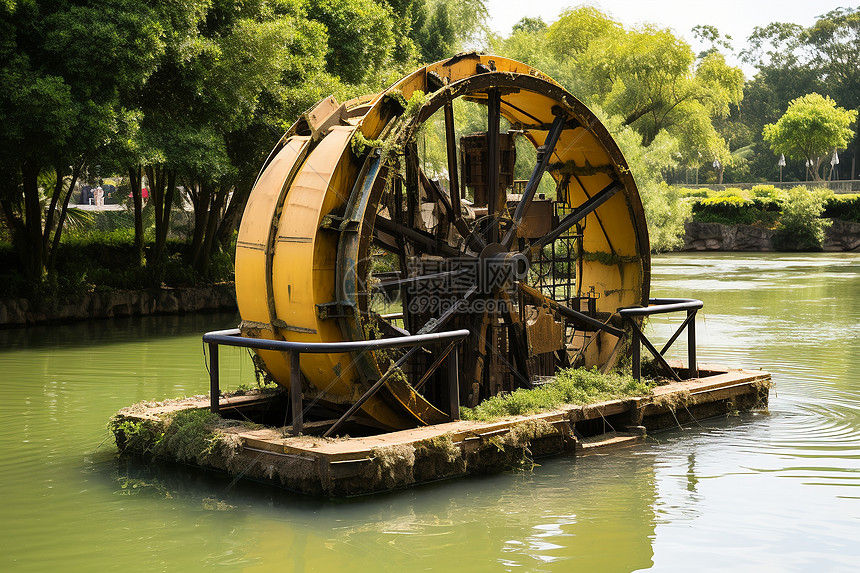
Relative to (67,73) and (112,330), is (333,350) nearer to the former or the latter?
(67,73)

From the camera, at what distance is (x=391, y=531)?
7453 mm

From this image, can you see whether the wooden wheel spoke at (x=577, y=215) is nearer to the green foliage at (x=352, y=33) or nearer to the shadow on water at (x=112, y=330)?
the shadow on water at (x=112, y=330)

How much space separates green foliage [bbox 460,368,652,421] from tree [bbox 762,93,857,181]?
191 feet

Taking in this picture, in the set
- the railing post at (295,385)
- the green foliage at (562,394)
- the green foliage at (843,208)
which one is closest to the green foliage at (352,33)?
the green foliage at (562,394)

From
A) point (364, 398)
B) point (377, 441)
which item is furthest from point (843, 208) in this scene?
point (377, 441)

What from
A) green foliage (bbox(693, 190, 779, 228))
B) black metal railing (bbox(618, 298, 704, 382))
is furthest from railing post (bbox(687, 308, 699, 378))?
green foliage (bbox(693, 190, 779, 228))

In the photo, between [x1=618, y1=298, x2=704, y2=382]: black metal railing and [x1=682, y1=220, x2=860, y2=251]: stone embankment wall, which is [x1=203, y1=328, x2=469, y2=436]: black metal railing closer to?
[x1=618, y1=298, x2=704, y2=382]: black metal railing

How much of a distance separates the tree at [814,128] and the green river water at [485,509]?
55.5 metres

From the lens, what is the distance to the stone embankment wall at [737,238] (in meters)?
48.7

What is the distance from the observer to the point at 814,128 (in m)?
63.9

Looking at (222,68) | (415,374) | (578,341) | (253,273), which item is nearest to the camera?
(253,273)

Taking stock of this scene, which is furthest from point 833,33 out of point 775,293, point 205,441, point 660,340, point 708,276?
point 205,441

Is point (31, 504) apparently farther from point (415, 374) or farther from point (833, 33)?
point (833, 33)

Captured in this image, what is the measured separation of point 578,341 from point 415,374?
3218mm
